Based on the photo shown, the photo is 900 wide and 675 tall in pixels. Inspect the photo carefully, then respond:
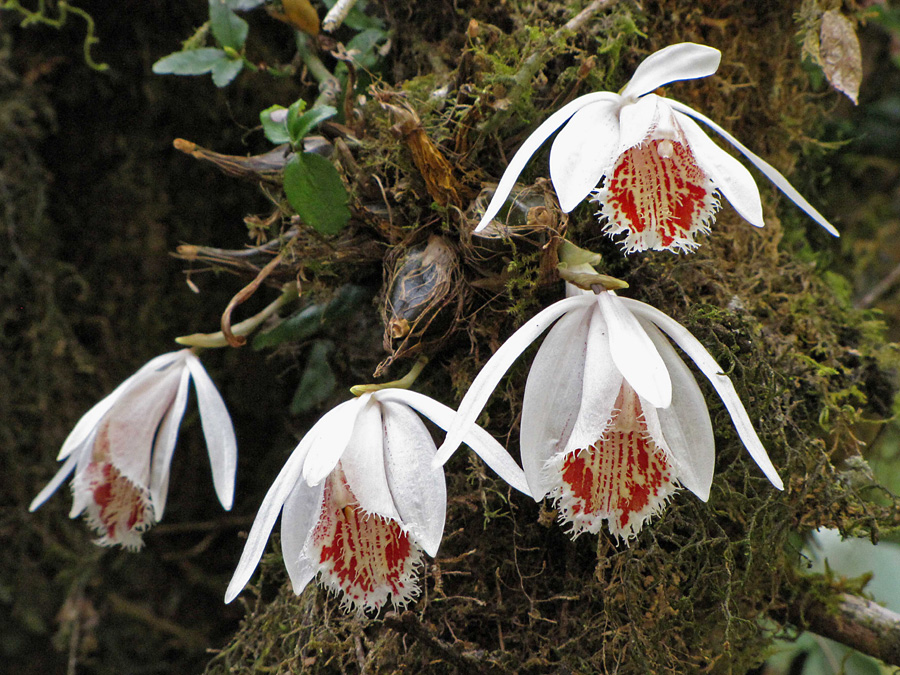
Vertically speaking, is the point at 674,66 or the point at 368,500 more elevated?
the point at 674,66

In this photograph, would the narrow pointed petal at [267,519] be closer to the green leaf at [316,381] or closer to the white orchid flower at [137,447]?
the white orchid flower at [137,447]

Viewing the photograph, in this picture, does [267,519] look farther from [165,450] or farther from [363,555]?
[165,450]

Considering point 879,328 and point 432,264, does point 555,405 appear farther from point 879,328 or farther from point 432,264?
point 879,328

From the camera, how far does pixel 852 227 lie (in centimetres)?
179

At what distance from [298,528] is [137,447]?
0.36 metres

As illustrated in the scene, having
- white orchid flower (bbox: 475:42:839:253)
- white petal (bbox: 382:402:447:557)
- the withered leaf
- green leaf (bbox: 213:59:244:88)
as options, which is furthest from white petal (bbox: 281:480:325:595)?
the withered leaf

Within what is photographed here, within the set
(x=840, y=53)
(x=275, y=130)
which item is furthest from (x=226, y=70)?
(x=840, y=53)

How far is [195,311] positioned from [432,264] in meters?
0.82

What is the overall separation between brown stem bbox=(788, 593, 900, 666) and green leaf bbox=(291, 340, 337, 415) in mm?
842

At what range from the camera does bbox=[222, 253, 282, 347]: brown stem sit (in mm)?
1024

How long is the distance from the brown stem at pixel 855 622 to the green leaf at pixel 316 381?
842 millimetres

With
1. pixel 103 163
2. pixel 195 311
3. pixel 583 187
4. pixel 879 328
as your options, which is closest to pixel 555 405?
pixel 583 187

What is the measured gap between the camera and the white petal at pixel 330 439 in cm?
76

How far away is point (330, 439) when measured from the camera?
79cm
